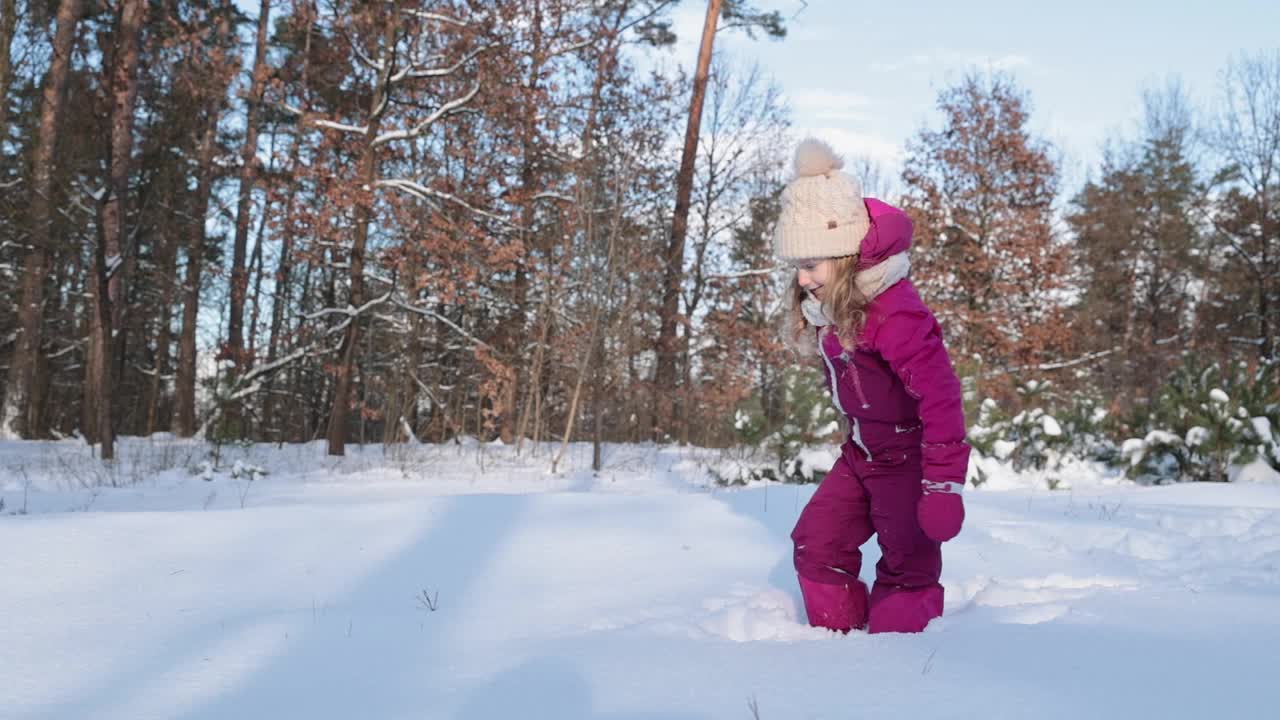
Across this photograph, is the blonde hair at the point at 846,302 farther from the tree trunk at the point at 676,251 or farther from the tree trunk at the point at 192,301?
the tree trunk at the point at 192,301

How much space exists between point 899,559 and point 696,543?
1.28 metres

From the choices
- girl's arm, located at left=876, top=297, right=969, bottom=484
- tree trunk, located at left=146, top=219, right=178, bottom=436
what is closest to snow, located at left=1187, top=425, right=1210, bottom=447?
girl's arm, located at left=876, top=297, right=969, bottom=484

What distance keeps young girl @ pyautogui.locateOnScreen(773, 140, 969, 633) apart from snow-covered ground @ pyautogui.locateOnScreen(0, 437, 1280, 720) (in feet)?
0.55

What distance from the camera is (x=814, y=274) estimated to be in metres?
2.43

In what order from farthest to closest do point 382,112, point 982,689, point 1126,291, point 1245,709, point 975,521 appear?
point 1126,291
point 382,112
point 975,521
point 982,689
point 1245,709

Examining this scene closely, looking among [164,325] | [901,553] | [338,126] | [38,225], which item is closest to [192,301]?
[38,225]

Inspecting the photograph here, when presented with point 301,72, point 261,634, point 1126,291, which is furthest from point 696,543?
point 1126,291

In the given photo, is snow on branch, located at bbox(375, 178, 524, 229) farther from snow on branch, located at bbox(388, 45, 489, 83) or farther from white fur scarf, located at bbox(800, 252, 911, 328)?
white fur scarf, located at bbox(800, 252, 911, 328)

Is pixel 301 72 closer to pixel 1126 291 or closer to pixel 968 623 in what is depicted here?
pixel 968 623

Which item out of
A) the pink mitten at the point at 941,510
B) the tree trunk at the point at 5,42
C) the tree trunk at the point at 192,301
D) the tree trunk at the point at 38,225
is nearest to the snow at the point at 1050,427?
the pink mitten at the point at 941,510

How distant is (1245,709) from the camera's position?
4.56ft

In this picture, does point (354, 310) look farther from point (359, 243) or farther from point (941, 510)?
point (941, 510)

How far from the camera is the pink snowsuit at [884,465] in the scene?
2230 millimetres

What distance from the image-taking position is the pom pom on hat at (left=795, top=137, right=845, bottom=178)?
99.0 inches
